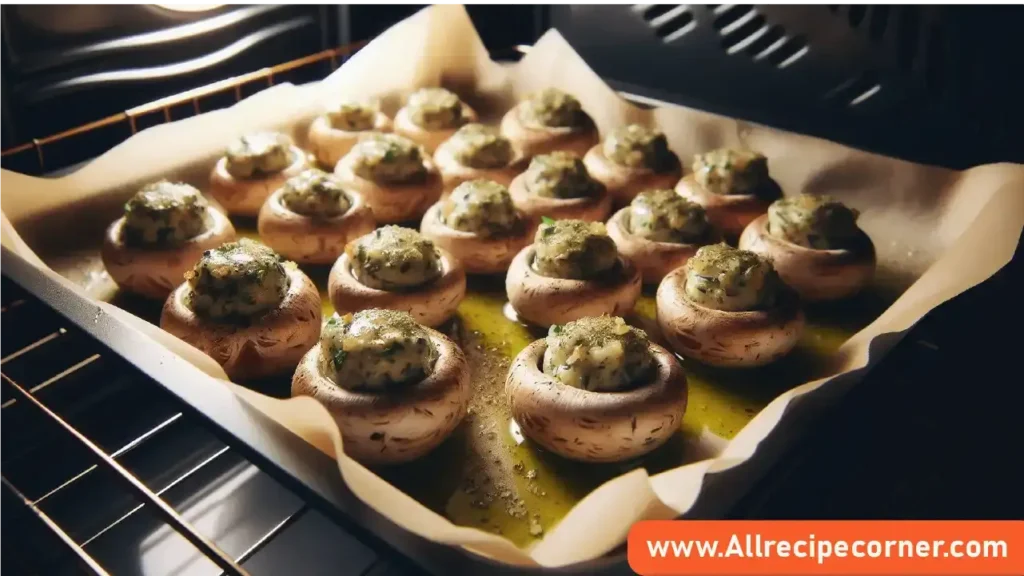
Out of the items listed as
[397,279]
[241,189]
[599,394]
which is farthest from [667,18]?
[241,189]

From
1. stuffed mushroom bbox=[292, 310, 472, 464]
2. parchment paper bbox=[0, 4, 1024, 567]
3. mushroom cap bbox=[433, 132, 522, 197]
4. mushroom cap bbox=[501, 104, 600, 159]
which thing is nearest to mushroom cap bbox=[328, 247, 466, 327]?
stuffed mushroom bbox=[292, 310, 472, 464]

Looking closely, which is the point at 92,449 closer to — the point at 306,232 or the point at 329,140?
the point at 306,232

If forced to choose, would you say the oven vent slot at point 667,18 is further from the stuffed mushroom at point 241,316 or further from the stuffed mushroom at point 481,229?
the stuffed mushroom at point 241,316

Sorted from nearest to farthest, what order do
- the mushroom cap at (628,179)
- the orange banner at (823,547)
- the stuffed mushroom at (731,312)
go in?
the orange banner at (823,547) → the stuffed mushroom at (731,312) → the mushroom cap at (628,179)

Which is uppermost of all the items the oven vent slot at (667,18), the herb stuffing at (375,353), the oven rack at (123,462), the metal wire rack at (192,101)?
the oven vent slot at (667,18)

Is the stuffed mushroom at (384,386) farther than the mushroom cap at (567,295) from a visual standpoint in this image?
No

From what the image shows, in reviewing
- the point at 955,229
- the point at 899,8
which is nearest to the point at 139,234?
the point at 899,8

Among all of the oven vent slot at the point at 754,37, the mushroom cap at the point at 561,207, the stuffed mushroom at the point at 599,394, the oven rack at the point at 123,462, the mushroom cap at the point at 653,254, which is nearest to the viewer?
the oven rack at the point at 123,462

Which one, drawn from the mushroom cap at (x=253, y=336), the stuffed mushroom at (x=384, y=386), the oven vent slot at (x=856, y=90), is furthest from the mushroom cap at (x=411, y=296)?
the oven vent slot at (x=856, y=90)

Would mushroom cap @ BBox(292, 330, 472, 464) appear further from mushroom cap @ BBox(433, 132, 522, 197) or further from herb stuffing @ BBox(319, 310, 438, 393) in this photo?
mushroom cap @ BBox(433, 132, 522, 197)
